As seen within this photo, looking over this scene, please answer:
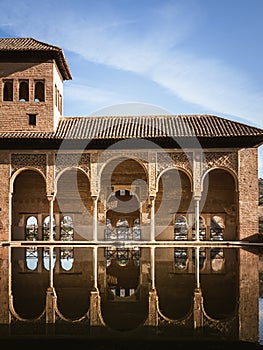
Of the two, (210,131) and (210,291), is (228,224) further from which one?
(210,291)

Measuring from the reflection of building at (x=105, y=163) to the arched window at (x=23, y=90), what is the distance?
1.8 inches

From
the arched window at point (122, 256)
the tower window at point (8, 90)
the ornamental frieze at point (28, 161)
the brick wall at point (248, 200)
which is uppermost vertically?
the tower window at point (8, 90)

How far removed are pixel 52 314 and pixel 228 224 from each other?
15.8 metres

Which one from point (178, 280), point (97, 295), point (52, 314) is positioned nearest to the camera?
point (52, 314)

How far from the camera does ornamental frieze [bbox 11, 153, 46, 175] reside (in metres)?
18.5

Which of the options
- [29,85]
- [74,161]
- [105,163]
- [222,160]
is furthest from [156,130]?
[29,85]

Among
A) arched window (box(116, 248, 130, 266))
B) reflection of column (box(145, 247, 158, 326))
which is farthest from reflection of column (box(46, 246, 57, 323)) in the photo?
arched window (box(116, 248, 130, 266))

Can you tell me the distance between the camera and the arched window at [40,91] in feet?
65.2

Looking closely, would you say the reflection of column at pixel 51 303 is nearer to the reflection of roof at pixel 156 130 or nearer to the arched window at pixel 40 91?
the reflection of roof at pixel 156 130

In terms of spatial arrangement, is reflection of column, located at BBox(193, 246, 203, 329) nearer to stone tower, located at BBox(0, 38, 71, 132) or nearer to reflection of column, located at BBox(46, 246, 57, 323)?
reflection of column, located at BBox(46, 246, 57, 323)

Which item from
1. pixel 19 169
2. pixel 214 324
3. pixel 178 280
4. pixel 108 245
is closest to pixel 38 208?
pixel 19 169

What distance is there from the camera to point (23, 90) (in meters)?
20.8

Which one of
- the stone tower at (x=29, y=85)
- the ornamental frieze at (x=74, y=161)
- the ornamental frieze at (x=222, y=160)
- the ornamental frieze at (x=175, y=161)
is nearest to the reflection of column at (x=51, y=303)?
the ornamental frieze at (x=74, y=161)

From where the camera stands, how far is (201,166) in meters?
18.2
